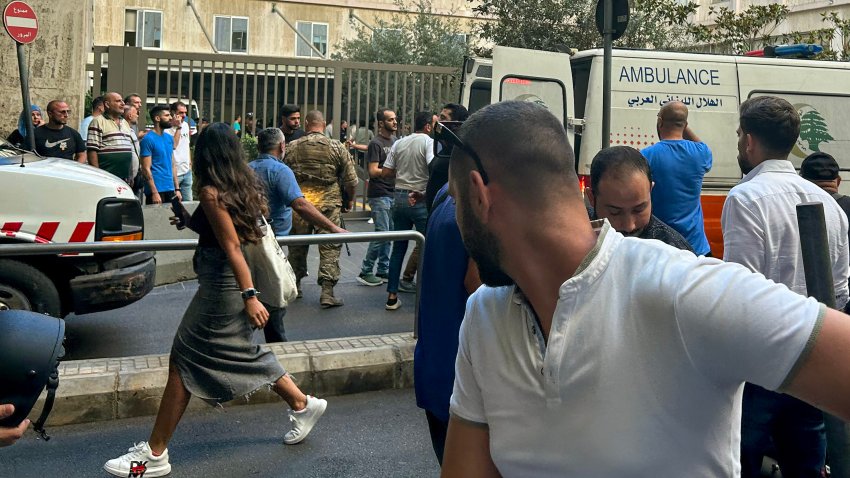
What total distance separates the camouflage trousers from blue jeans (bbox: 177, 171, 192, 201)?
4629mm

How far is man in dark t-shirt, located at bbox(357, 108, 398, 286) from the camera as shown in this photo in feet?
31.4

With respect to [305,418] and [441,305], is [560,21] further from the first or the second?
[441,305]

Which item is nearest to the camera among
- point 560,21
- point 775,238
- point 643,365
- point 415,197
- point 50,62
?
point 643,365

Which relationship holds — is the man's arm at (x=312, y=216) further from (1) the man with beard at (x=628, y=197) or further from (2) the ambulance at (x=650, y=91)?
(2) the ambulance at (x=650, y=91)

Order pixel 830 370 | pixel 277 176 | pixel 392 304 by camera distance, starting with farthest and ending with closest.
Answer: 1. pixel 392 304
2. pixel 277 176
3. pixel 830 370

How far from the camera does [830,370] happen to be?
4.32 ft

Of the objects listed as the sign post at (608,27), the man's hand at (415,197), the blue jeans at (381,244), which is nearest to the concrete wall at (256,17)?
the blue jeans at (381,244)

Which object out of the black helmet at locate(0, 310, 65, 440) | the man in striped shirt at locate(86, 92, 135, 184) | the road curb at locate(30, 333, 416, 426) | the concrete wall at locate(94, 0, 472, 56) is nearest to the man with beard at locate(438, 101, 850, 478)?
the black helmet at locate(0, 310, 65, 440)

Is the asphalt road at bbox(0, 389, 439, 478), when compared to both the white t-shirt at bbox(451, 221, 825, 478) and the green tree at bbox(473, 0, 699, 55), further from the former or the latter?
the green tree at bbox(473, 0, 699, 55)

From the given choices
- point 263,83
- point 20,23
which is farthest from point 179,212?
point 263,83

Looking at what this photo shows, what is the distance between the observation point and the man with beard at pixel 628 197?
363cm

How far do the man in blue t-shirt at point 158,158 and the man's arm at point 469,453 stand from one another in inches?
419

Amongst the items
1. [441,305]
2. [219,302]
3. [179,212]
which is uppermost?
[179,212]

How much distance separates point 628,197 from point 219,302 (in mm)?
2177
